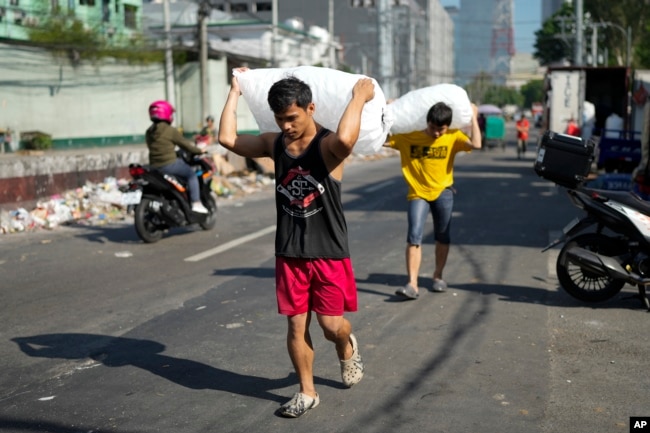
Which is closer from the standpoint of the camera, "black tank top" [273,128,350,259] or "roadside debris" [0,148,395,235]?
"black tank top" [273,128,350,259]

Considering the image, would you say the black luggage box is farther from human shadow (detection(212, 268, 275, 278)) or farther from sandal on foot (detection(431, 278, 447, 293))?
human shadow (detection(212, 268, 275, 278))

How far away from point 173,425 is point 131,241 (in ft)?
24.0

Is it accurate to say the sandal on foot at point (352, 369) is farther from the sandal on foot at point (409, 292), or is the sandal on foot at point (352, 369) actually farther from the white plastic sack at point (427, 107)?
the white plastic sack at point (427, 107)

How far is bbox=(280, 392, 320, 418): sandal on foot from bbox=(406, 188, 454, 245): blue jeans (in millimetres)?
3215

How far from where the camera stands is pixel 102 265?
973cm

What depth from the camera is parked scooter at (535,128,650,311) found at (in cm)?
722

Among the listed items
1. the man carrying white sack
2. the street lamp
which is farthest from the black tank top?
the street lamp

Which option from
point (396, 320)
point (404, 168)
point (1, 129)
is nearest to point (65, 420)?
point (396, 320)

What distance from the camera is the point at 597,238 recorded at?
755 centimetres

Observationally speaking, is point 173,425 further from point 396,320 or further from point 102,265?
point 102,265

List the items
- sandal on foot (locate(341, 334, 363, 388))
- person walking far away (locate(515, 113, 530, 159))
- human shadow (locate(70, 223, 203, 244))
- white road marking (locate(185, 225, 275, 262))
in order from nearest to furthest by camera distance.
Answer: sandal on foot (locate(341, 334, 363, 388))
white road marking (locate(185, 225, 275, 262))
human shadow (locate(70, 223, 203, 244))
person walking far away (locate(515, 113, 530, 159))

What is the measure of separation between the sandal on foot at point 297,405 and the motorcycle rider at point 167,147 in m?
6.95

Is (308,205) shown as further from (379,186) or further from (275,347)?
(379,186)

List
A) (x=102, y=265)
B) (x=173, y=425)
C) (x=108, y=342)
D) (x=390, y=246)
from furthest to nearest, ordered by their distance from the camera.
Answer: (x=390, y=246) < (x=102, y=265) < (x=108, y=342) < (x=173, y=425)
